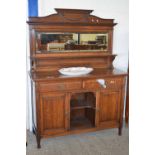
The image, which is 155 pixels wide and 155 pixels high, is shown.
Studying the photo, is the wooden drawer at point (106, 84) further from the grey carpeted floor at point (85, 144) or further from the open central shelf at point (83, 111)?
the grey carpeted floor at point (85, 144)

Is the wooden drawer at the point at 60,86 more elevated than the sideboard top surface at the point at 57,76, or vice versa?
the sideboard top surface at the point at 57,76

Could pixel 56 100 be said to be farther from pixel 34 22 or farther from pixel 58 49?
pixel 34 22

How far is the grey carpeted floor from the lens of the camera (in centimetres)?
238

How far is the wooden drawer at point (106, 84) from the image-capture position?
2.48 metres

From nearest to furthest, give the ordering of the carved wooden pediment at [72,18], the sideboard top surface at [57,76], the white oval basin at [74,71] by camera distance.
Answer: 1. the sideboard top surface at [57,76]
2. the white oval basin at [74,71]
3. the carved wooden pediment at [72,18]

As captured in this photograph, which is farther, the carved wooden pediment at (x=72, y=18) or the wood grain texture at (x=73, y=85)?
the carved wooden pediment at (x=72, y=18)

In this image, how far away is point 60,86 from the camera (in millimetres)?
2365

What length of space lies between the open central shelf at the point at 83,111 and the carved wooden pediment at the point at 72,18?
1.00m

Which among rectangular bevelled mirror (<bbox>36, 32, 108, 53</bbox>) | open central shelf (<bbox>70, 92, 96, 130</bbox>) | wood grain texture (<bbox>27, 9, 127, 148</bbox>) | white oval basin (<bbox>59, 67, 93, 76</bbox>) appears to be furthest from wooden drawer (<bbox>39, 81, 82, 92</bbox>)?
rectangular bevelled mirror (<bbox>36, 32, 108, 53</bbox>)

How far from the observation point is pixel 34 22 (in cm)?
255

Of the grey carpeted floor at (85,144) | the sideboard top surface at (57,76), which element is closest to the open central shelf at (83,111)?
the grey carpeted floor at (85,144)
